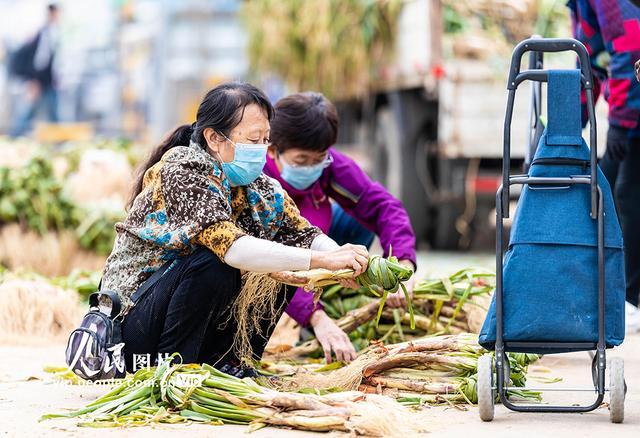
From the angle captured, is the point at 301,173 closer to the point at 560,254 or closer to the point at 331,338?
the point at 331,338

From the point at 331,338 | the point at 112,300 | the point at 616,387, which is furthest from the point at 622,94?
the point at 112,300

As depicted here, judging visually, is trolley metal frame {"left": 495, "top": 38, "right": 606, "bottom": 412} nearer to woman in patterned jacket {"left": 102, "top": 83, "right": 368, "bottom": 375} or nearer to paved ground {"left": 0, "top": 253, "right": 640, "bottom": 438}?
paved ground {"left": 0, "top": 253, "right": 640, "bottom": 438}

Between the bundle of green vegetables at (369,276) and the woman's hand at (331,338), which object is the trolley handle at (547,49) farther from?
the woman's hand at (331,338)

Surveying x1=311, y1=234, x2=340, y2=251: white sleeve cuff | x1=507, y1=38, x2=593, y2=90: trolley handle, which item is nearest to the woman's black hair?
x1=311, y1=234, x2=340, y2=251: white sleeve cuff

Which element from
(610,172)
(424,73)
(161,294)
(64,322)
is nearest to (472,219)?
(424,73)

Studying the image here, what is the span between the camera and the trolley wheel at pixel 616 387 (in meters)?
3.60

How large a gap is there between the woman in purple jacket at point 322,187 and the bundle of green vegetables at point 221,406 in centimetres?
100

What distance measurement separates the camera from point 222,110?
4156mm

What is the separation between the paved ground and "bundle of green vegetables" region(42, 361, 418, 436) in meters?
0.06

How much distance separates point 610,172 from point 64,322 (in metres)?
2.98

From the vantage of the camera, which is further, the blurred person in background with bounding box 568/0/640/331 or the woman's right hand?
the blurred person in background with bounding box 568/0/640/331

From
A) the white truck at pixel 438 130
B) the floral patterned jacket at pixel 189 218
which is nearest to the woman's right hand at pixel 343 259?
the floral patterned jacket at pixel 189 218

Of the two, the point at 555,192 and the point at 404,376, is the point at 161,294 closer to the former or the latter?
the point at 404,376

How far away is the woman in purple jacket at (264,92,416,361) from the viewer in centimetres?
487
